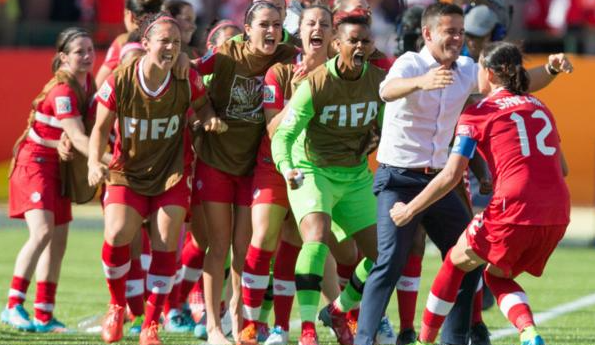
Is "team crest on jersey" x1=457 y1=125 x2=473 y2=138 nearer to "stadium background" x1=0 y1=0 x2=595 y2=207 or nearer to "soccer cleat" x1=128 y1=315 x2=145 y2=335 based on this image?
→ "soccer cleat" x1=128 y1=315 x2=145 y2=335

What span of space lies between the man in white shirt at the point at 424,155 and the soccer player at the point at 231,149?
1057 millimetres

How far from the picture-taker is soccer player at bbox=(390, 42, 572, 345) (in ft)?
23.9

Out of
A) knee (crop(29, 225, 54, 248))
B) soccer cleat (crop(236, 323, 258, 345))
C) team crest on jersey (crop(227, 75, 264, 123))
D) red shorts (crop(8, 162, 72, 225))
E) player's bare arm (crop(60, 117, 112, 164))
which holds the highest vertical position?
team crest on jersey (crop(227, 75, 264, 123))

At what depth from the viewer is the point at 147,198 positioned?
8.66 m

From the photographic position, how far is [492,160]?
7.41 m

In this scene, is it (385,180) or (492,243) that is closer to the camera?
(492,243)

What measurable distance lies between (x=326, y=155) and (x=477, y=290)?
129 centimetres

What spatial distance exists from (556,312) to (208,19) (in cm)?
1010

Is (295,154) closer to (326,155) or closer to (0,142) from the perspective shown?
(326,155)

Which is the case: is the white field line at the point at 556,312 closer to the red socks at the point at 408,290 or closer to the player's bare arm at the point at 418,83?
the red socks at the point at 408,290

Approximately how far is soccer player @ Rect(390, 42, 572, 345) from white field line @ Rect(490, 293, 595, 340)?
2139mm

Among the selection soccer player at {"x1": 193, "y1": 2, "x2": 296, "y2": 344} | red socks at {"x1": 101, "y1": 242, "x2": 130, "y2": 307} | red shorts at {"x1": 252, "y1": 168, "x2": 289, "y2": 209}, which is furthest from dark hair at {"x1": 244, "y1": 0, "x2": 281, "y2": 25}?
red socks at {"x1": 101, "y1": 242, "x2": 130, "y2": 307}

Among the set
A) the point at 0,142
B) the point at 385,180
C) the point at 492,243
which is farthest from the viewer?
the point at 0,142

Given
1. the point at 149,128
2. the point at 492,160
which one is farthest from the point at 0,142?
the point at 492,160
